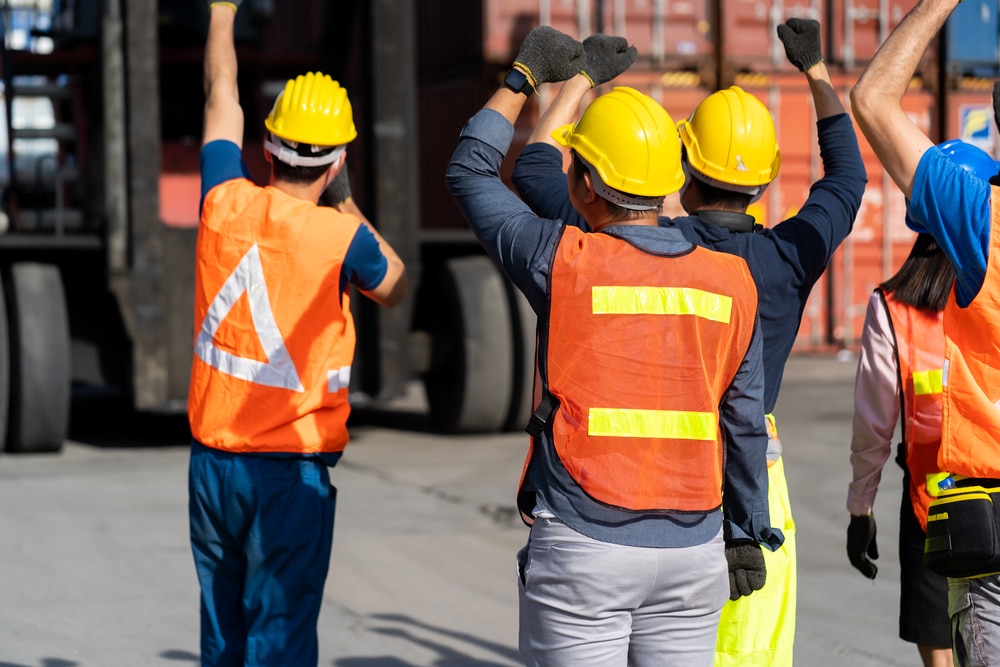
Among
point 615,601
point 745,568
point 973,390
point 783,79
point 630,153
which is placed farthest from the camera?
point 783,79

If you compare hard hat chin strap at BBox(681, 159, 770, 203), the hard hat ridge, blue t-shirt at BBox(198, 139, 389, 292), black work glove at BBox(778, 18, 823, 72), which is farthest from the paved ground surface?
black work glove at BBox(778, 18, 823, 72)

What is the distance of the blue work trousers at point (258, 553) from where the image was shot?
3.55 m

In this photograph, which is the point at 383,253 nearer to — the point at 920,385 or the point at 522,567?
the point at 522,567

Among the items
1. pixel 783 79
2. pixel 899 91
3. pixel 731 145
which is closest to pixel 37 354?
pixel 731 145

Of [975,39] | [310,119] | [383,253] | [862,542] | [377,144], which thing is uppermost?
[975,39]

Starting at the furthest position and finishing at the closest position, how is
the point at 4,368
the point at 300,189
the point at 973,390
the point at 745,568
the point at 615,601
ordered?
the point at 4,368 → the point at 300,189 → the point at 745,568 → the point at 973,390 → the point at 615,601

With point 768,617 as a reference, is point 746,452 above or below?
above

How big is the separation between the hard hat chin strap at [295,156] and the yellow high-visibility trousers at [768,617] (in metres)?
1.41

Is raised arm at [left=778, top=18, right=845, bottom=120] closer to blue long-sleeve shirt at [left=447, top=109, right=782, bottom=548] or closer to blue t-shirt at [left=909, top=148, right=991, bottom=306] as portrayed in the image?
blue t-shirt at [left=909, top=148, right=991, bottom=306]

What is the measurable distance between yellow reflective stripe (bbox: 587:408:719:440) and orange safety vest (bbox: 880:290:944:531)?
119cm

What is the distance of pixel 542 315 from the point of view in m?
2.72

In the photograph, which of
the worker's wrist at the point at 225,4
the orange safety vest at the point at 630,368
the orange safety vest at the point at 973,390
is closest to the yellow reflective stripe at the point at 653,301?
the orange safety vest at the point at 630,368

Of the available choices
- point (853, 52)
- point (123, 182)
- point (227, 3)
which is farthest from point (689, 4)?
point (227, 3)

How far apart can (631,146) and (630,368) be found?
440 mm
